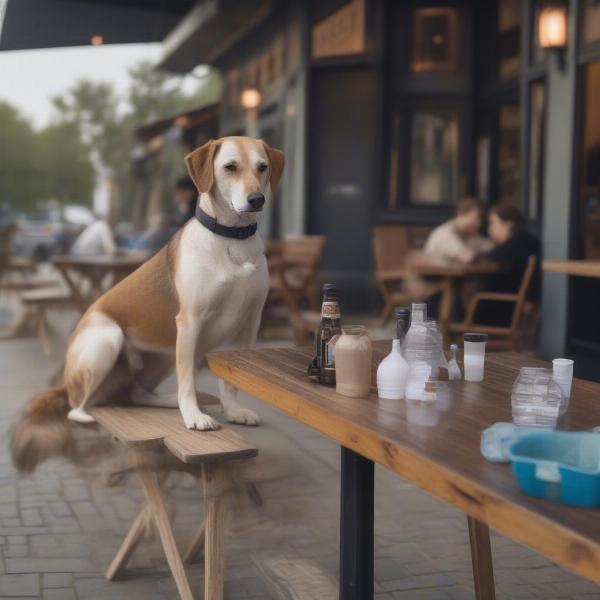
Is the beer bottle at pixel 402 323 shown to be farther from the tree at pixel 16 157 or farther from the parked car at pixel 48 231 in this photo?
the tree at pixel 16 157

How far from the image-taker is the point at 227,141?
3080 mm

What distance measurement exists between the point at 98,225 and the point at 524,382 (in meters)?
8.97

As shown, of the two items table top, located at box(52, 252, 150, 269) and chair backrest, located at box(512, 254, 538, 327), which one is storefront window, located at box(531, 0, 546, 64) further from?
table top, located at box(52, 252, 150, 269)

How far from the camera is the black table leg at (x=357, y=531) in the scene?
2.63 m


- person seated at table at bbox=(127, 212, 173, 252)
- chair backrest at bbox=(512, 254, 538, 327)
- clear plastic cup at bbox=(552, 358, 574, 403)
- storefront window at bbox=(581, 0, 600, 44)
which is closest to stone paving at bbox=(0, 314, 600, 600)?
clear plastic cup at bbox=(552, 358, 574, 403)

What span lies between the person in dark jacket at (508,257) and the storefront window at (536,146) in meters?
1.77

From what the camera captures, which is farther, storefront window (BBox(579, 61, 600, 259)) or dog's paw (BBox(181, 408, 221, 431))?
storefront window (BBox(579, 61, 600, 259))

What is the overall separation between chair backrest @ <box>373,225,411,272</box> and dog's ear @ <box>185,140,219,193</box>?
6.65m

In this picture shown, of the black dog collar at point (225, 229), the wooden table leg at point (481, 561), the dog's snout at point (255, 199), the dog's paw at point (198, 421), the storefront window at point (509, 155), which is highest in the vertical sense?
the storefront window at point (509, 155)

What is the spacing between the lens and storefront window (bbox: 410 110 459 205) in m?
11.4

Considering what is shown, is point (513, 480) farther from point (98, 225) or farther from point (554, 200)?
point (98, 225)

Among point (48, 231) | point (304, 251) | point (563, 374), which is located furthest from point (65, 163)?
point (563, 374)

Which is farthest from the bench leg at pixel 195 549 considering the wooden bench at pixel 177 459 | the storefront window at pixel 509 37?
the storefront window at pixel 509 37

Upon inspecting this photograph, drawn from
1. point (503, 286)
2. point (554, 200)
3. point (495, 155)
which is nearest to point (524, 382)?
point (503, 286)
